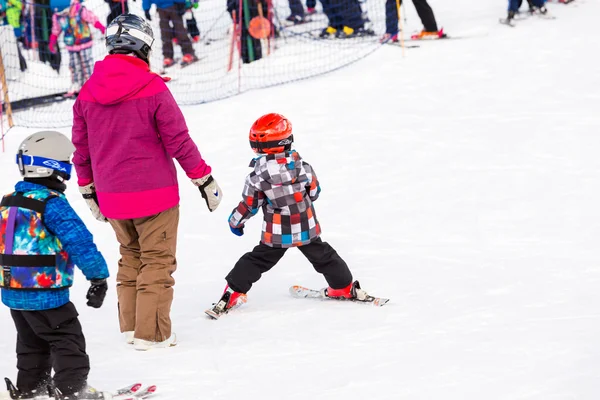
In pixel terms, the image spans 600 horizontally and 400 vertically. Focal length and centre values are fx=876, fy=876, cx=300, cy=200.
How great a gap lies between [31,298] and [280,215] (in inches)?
64.9

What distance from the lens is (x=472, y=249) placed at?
241 inches

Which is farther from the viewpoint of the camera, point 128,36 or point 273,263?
point 273,263

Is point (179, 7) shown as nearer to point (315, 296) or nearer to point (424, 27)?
point (424, 27)

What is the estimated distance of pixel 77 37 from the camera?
11211 mm

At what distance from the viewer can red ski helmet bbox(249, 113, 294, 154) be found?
4812 millimetres

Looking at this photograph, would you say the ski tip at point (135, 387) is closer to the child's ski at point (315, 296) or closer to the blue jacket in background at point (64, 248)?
the blue jacket in background at point (64, 248)

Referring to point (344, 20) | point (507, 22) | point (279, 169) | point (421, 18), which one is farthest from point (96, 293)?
point (507, 22)

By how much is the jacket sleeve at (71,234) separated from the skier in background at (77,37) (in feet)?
25.6

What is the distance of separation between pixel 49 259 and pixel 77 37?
806 centimetres

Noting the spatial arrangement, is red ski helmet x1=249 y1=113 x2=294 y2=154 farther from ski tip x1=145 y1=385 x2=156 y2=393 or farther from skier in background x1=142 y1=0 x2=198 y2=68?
skier in background x1=142 y1=0 x2=198 y2=68

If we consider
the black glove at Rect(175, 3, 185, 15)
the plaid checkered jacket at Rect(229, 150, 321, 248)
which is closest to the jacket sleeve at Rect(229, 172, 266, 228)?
the plaid checkered jacket at Rect(229, 150, 321, 248)

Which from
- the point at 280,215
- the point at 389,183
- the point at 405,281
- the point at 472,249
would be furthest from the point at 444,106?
the point at 280,215

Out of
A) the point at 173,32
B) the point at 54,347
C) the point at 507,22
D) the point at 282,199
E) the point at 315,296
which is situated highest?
the point at 282,199

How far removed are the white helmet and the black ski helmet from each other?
0.72 meters
